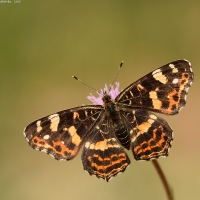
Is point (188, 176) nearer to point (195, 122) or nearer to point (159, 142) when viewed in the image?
point (195, 122)

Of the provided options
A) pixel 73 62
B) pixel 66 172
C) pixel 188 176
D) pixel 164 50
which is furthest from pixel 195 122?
pixel 73 62

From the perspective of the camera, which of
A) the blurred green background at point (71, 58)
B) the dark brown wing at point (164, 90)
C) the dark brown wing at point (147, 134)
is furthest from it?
the blurred green background at point (71, 58)

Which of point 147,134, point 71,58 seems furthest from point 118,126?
point 71,58

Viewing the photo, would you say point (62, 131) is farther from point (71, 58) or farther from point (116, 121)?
point (71, 58)

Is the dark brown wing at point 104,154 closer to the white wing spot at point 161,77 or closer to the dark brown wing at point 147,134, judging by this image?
the dark brown wing at point 147,134

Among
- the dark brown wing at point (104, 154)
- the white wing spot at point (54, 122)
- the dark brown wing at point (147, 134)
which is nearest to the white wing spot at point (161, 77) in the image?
the dark brown wing at point (147, 134)

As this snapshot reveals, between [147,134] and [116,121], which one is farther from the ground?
[116,121]

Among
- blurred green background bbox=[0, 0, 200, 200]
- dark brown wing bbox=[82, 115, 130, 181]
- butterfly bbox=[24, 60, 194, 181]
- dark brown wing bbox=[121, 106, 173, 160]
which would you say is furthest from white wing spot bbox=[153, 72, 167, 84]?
blurred green background bbox=[0, 0, 200, 200]
